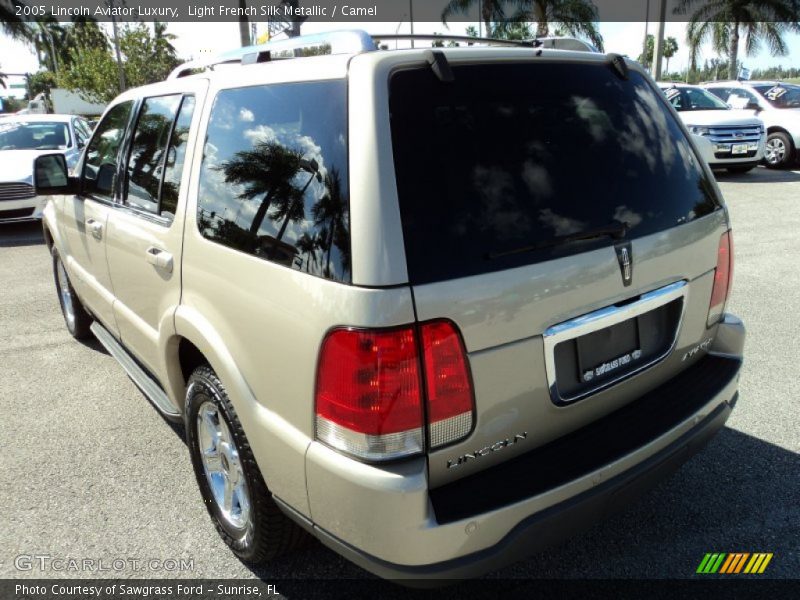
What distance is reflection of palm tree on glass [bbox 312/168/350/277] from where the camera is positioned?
181cm

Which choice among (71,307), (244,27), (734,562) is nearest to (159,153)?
(71,307)

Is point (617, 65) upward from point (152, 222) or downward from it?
upward

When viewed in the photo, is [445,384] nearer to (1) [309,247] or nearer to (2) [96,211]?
(1) [309,247]

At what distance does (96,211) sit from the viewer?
364cm

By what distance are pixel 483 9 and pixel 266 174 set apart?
1372 inches

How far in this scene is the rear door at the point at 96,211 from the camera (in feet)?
11.7

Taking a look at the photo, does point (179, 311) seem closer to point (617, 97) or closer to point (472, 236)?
point (472, 236)

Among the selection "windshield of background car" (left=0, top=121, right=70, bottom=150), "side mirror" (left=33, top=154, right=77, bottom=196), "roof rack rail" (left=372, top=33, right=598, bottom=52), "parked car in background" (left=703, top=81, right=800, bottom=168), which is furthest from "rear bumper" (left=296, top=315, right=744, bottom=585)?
"parked car in background" (left=703, top=81, right=800, bottom=168)

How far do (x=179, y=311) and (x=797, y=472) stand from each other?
291 cm

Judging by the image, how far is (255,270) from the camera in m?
2.12

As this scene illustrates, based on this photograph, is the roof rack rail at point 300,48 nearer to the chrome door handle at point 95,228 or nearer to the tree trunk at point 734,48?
the chrome door handle at point 95,228

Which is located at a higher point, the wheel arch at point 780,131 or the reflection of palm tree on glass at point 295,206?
the reflection of palm tree on glass at point 295,206

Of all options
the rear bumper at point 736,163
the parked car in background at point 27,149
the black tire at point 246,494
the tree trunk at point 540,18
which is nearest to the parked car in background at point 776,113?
the rear bumper at point 736,163

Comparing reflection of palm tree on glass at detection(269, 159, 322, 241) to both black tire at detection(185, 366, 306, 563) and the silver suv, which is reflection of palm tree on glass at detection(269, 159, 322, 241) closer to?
the silver suv
